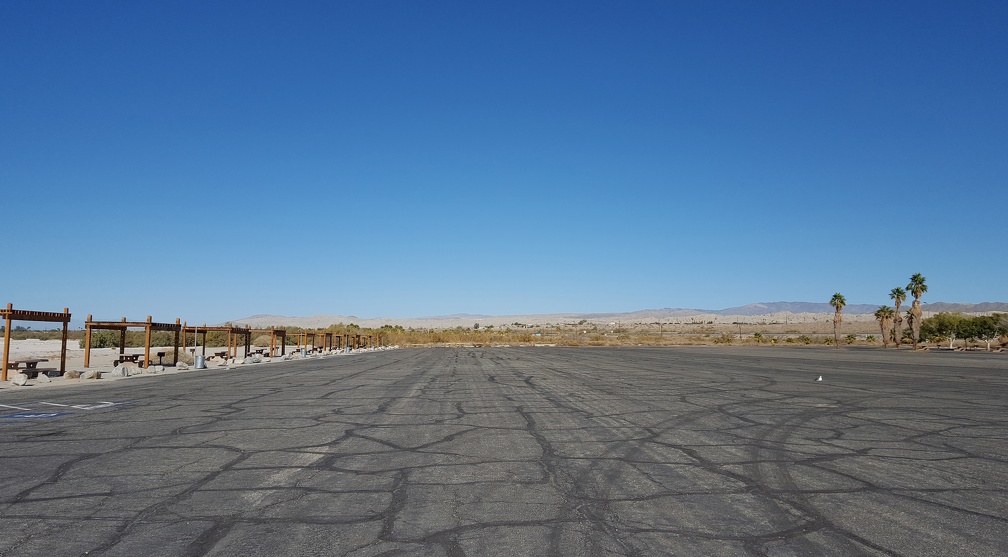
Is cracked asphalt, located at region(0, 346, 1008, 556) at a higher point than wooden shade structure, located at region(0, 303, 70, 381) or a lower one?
lower

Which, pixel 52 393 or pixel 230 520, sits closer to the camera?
pixel 230 520

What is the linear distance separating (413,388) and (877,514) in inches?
552

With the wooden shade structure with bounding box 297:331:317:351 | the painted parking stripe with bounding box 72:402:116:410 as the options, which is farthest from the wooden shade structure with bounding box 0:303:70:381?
the wooden shade structure with bounding box 297:331:317:351

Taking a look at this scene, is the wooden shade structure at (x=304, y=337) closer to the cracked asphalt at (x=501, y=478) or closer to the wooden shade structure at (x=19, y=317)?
the wooden shade structure at (x=19, y=317)

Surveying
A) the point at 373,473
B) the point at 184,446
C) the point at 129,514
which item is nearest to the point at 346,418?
the point at 184,446

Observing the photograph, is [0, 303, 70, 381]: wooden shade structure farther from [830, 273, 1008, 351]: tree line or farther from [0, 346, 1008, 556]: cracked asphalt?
[830, 273, 1008, 351]: tree line

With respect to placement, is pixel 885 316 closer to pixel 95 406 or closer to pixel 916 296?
pixel 916 296

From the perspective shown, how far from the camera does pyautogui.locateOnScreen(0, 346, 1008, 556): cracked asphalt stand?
17.2 ft

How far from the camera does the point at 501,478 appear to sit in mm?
7367

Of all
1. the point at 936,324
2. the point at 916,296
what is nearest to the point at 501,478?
the point at 916,296

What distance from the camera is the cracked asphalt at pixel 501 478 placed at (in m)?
5.24

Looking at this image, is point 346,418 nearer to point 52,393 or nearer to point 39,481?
point 39,481

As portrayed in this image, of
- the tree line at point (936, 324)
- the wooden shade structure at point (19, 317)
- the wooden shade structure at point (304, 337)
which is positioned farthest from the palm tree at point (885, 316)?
the wooden shade structure at point (19, 317)

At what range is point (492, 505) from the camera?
20.5ft
